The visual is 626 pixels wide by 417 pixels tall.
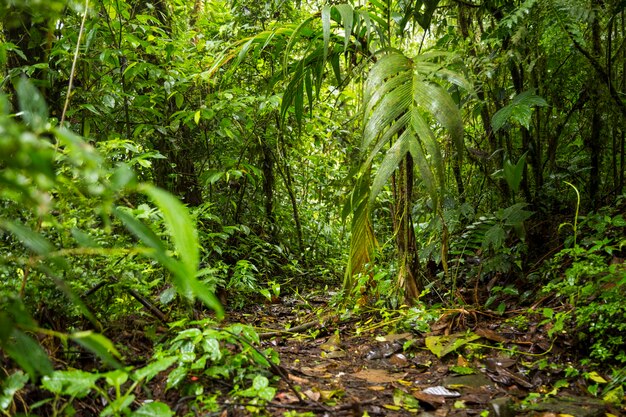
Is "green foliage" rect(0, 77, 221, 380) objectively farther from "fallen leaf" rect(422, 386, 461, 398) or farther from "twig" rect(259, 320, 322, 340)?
"twig" rect(259, 320, 322, 340)

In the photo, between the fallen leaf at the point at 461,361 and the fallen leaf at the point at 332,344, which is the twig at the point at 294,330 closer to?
the fallen leaf at the point at 332,344

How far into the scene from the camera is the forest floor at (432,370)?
1.64m

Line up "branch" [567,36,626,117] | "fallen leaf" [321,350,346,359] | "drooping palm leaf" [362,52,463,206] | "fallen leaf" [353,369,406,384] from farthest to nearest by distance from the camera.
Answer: "branch" [567,36,626,117] < "fallen leaf" [321,350,346,359] < "drooping palm leaf" [362,52,463,206] < "fallen leaf" [353,369,406,384]

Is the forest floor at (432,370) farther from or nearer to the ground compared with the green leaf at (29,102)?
nearer to the ground

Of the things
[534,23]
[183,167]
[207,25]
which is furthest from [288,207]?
[534,23]

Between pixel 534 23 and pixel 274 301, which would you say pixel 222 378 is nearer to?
pixel 274 301

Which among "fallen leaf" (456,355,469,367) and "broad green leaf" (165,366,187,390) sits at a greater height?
"broad green leaf" (165,366,187,390)

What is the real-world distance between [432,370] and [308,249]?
275 centimetres

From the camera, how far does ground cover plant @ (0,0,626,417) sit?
4.63 ft

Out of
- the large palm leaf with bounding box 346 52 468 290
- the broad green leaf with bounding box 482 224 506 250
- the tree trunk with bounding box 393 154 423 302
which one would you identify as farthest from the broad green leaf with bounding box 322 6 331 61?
the broad green leaf with bounding box 482 224 506 250

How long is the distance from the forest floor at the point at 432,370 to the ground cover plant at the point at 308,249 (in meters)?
0.01

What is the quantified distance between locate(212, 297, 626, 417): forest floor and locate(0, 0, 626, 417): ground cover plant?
1cm

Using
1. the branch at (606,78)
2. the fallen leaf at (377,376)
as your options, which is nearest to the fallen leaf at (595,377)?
the fallen leaf at (377,376)

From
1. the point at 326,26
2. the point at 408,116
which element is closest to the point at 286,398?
the point at 408,116
